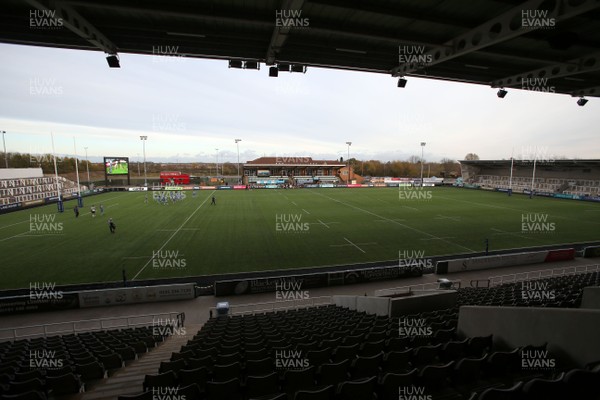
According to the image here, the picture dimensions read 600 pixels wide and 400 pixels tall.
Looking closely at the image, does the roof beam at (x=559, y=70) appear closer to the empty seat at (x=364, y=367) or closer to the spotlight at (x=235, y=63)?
the spotlight at (x=235, y=63)

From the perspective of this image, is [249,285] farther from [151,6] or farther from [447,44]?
[447,44]

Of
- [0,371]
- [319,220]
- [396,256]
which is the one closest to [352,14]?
[0,371]

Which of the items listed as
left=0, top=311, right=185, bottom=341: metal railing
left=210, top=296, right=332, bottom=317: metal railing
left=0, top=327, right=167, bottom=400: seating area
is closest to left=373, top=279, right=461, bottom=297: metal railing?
left=210, top=296, right=332, bottom=317: metal railing

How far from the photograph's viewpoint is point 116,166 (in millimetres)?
60969

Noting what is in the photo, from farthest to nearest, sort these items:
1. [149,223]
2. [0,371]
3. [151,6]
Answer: [149,223], [151,6], [0,371]

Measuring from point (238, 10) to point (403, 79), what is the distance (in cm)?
801

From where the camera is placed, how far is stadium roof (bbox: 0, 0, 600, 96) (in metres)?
8.34

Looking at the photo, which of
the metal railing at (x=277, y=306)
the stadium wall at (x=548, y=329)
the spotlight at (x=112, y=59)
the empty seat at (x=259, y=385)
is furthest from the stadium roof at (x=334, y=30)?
the metal railing at (x=277, y=306)

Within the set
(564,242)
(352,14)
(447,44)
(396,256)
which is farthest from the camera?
(564,242)

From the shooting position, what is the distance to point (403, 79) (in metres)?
13.4

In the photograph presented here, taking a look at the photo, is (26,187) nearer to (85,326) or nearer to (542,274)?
(85,326)

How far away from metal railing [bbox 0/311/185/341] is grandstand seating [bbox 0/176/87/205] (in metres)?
39.9

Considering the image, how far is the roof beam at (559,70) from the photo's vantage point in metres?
11.7

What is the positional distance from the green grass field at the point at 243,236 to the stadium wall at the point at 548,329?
13.6m
